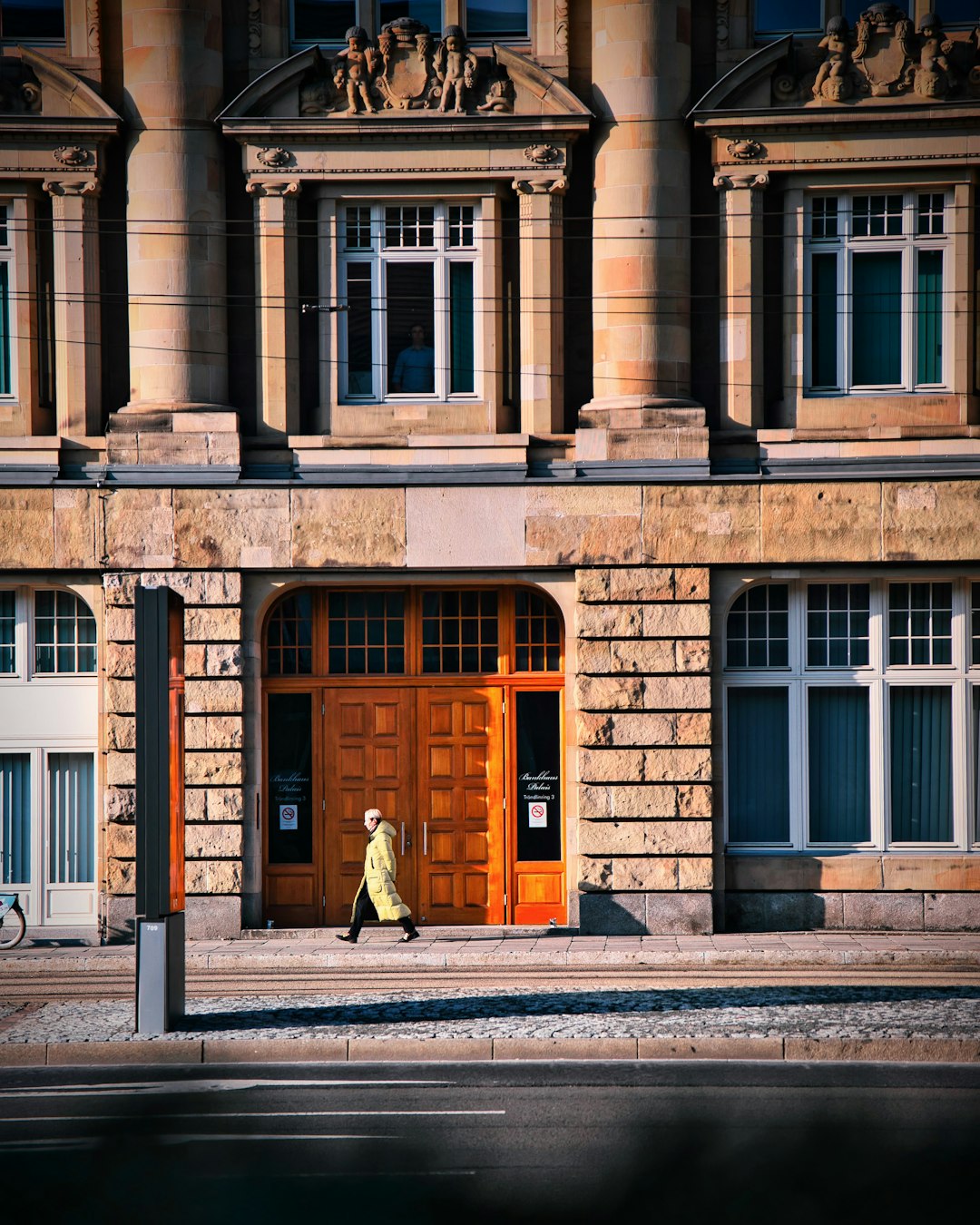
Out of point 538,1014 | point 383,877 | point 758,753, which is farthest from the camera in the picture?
point 758,753

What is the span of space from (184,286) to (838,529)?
8337 mm

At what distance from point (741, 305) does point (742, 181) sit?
1456mm

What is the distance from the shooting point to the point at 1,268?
1789 cm

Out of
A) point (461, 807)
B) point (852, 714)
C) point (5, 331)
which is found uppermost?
point (5, 331)

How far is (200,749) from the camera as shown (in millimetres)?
17234

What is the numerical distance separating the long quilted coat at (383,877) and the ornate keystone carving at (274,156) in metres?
7.98

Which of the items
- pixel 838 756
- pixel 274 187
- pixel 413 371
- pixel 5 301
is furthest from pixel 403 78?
pixel 838 756

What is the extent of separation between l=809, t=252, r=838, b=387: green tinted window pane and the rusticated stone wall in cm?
754

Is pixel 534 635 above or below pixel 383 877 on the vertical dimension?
above

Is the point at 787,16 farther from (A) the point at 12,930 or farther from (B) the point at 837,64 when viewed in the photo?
(A) the point at 12,930

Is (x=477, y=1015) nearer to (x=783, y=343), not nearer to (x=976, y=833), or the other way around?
(x=976, y=833)

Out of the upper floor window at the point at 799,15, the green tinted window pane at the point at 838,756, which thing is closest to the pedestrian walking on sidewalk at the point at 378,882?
the green tinted window pane at the point at 838,756

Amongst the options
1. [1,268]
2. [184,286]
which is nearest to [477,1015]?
[184,286]

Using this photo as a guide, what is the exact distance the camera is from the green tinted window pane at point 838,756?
17.6m
